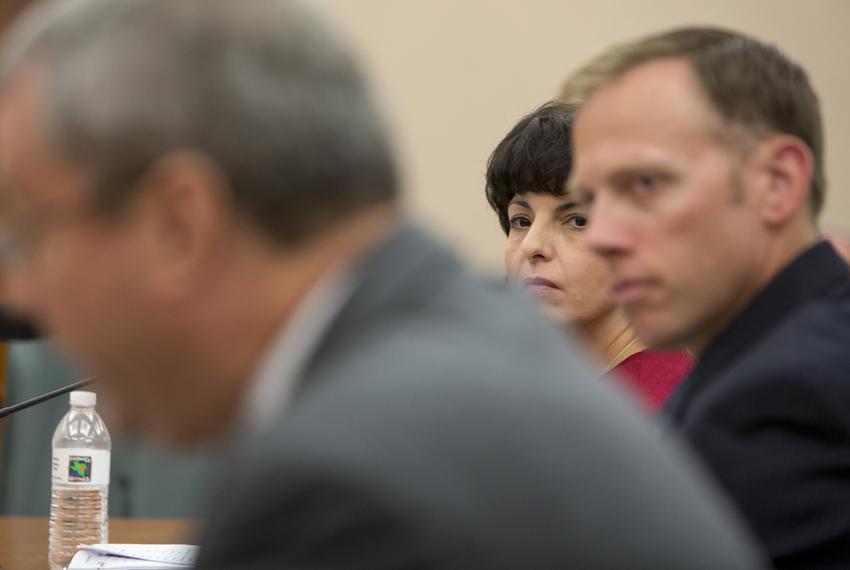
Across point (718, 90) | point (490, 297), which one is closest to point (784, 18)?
point (718, 90)

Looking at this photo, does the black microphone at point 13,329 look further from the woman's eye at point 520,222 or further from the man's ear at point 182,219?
the man's ear at point 182,219

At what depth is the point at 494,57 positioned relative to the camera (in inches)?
149

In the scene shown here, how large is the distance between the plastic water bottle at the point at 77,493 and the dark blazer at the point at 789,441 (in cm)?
127

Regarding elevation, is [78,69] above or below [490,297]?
above

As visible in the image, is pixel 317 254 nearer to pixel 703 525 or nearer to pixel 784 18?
pixel 703 525

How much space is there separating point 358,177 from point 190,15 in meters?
0.14

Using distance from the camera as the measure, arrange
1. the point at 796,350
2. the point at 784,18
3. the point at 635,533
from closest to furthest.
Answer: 1. the point at 635,533
2. the point at 796,350
3. the point at 784,18

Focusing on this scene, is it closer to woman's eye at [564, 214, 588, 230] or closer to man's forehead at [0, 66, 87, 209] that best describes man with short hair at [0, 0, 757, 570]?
man's forehead at [0, 66, 87, 209]

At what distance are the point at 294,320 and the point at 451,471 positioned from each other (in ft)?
0.60

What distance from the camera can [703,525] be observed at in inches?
28.9

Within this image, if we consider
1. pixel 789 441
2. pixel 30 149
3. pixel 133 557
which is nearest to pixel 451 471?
pixel 30 149

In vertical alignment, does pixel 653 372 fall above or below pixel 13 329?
below

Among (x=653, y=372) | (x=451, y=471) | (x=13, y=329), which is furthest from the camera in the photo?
(x=13, y=329)

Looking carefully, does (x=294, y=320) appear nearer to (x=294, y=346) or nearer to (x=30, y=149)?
(x=294, y=346)
